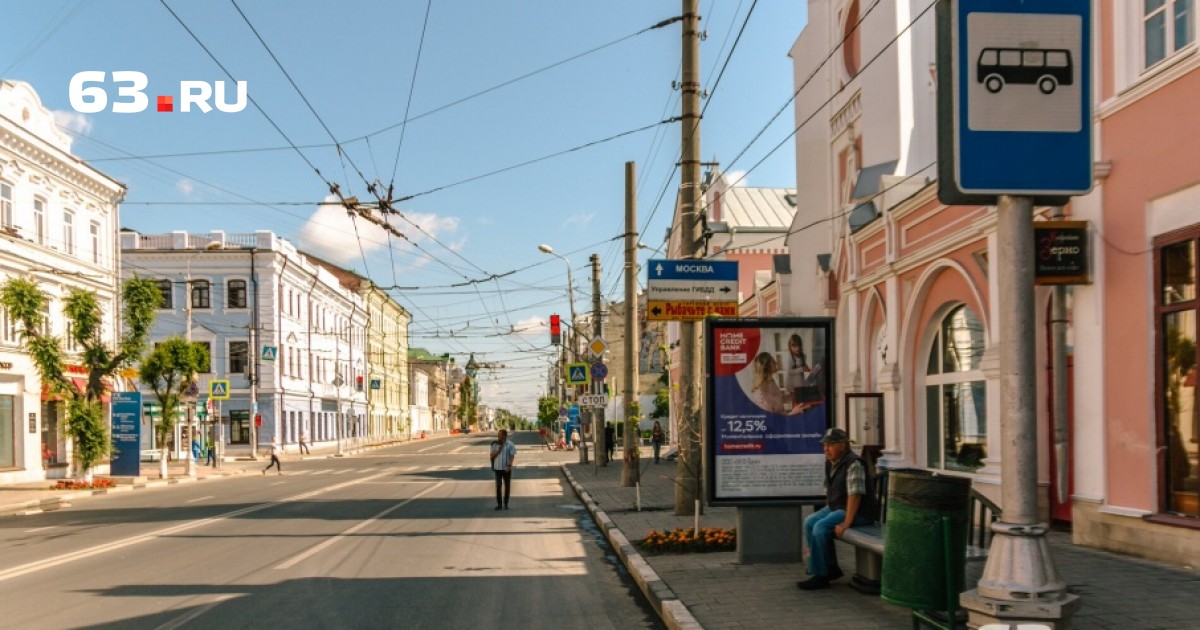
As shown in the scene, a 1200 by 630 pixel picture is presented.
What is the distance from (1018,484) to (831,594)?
12.5ft

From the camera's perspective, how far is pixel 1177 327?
9.96 m

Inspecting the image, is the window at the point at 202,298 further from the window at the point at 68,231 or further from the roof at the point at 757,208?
the roof at the point at 757,208

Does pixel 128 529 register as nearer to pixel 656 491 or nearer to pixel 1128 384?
pixel 656 491

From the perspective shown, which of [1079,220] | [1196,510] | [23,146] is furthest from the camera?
[23,146]

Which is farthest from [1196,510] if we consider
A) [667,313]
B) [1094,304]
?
[667,313]

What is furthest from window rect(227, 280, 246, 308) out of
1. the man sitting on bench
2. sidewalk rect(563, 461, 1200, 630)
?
the man sitting on bench

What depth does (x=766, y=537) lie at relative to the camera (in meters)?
10.7

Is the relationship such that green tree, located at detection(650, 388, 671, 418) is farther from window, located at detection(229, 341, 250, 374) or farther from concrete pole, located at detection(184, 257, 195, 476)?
concrete pole, located at detection(184, 257, 195, 476)

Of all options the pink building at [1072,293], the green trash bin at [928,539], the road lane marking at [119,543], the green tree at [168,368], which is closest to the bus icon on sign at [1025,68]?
the pink building at [1072,293]

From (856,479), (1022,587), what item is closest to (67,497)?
(856,479)

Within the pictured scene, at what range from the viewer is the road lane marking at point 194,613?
27.0ft

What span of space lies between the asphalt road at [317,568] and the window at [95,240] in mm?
18558

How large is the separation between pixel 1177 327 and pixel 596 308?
86.1 ft

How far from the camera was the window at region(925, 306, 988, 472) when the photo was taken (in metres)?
15.5
